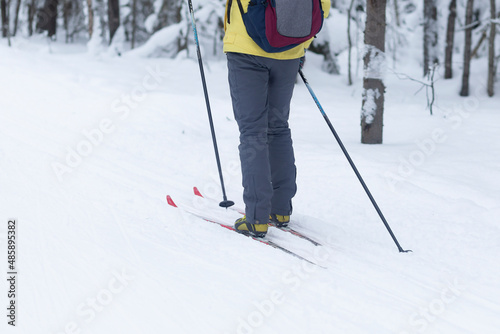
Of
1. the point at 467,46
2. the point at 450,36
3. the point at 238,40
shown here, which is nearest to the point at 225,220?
the point at 238,40

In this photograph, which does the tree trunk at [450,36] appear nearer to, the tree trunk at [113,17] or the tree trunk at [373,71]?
the tree trunk at [373,71]

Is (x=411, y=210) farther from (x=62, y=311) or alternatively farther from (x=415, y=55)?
(x=415, y=55)

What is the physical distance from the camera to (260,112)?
2.97 meters

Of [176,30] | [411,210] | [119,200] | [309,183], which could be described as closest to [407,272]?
[411,210]

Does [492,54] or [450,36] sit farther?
[450,36]

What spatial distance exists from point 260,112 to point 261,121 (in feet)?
0.19

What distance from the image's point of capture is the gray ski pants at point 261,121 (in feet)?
9.55

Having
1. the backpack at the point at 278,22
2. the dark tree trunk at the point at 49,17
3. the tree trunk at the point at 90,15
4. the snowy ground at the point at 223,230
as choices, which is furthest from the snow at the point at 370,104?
the dark tree trunk at the point at 49,17

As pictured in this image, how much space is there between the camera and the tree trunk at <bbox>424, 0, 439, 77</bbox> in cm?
→ 1228

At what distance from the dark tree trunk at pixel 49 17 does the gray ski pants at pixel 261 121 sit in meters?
17.4

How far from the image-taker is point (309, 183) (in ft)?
14.1

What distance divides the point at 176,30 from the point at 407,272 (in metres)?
9.99

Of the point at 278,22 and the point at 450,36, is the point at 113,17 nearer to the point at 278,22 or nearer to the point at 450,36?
the point at 450,36

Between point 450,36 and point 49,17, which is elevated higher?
point 49,17
